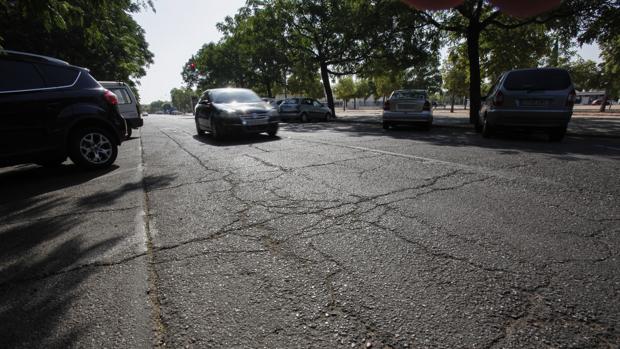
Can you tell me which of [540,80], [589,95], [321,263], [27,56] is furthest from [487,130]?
[589,95]

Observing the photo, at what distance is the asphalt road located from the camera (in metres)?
1.58

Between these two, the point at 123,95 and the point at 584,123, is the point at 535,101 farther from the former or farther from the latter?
the point at 123,95

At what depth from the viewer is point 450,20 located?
15.8 meters

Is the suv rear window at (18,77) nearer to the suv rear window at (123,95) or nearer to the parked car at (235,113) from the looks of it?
the parked car at (235,113)

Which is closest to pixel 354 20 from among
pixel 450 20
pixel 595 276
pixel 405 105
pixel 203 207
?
pixel 450 20

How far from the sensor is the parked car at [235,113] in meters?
8.94

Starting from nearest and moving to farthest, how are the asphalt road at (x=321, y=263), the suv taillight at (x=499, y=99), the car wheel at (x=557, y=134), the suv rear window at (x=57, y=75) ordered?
1. the asphalt road at (x=321, y=263)
2. the suv rear window at (x=57, y=75)
3. the car wheel at (x=557, y=134)
4. the suv taillight at (x=499, y=99)

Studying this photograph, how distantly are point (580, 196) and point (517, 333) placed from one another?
9.15 feet

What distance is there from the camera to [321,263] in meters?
2.20

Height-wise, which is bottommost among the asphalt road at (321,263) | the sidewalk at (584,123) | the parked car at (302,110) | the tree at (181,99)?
the asphalt road at (321,263)

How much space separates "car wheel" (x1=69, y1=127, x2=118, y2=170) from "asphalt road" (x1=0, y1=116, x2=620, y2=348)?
1.21 meters

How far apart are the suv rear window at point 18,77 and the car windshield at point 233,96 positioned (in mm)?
4911

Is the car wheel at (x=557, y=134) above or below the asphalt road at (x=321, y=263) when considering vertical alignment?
above

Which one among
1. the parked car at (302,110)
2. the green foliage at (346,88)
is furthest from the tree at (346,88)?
the parked car at (302,110)
